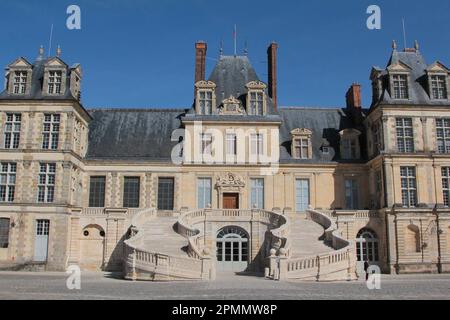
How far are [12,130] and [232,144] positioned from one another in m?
13.1

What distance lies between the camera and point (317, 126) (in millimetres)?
34344

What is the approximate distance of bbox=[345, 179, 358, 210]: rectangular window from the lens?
3152cm

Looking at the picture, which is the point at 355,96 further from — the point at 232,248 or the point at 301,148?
the point at 232,248

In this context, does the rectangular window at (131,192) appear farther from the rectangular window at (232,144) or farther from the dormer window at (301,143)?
the dormer window at (301,143)

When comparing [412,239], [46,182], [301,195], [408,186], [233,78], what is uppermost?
[233,78]

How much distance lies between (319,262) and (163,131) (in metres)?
16.3

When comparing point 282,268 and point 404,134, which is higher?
point 404,134

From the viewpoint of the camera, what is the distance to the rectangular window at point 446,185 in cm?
2860

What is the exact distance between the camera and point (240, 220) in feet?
91.1

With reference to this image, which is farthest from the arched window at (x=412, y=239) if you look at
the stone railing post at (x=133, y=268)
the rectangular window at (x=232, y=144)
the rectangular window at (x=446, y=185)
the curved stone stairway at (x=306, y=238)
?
the stone railing post at (x=133, y=268)

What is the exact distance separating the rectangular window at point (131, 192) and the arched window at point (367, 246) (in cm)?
1354

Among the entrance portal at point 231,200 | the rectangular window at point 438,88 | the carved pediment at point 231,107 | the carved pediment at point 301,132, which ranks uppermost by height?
the rectangular window at point 438,88

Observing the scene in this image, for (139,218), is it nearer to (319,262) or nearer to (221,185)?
(221,185)

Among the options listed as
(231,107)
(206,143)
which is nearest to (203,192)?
(206,143)
